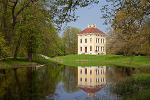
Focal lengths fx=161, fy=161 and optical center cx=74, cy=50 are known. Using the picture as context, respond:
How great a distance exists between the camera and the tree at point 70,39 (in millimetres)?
62894

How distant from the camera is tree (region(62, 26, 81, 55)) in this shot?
206 feet

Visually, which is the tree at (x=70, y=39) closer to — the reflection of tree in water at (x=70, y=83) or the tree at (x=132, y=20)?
the tree at (x=132, y=20)

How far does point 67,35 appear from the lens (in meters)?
63.1

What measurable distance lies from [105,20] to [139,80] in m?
5.04

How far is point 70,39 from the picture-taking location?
64062 mm

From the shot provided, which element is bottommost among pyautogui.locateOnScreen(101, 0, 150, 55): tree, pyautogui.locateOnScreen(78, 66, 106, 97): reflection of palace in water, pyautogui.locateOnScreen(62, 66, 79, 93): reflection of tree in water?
pyautogui.locateOnScreen(78, 66, 106, 97): reflection of palace in water

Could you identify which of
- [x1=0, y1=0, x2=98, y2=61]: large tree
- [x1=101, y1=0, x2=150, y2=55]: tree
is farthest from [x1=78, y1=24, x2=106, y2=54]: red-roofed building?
[x1=101, y1=0, x2=150, y2=55]: tree

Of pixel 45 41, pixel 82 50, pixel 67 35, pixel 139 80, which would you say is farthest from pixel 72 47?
pixel 139 80

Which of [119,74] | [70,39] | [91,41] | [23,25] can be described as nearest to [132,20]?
[119,74]

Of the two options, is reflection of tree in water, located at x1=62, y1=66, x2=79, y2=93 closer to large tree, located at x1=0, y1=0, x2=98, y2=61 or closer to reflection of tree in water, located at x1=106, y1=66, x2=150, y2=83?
reflection of tree in water, located at x1=106, y1=66, x2=150, y2=83

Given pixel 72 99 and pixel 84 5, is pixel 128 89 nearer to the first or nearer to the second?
pixel 72 99

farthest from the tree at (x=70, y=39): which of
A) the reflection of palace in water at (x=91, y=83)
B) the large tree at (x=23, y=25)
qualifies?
the reflection of palace in water at (x=91, y=83)

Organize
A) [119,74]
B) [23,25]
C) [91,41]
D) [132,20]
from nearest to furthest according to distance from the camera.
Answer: [132,20] → [119,74] → [23,25] → [91,41]

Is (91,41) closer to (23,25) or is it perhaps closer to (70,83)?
(23,25)
